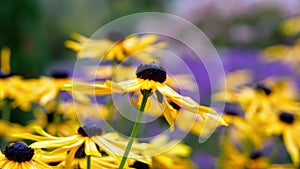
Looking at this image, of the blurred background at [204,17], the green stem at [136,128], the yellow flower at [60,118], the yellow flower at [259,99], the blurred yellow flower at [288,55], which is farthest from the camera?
the blurred background at [204,17]

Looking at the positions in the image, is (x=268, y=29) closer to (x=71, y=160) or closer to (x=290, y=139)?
(x=290, y=139)

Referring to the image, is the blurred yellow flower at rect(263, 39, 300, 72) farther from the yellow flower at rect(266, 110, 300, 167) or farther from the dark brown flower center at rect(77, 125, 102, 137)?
the dark brown flower center at rect(77, 125, 102, 137)

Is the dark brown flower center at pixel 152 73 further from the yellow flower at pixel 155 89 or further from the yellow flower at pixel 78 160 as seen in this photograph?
the yellow flower at pixel 78 160

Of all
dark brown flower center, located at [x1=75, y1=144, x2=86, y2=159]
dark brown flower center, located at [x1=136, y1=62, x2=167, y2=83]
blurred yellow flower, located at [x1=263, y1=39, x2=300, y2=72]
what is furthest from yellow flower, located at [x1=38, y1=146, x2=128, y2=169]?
Result: blurred yellow flower, located at [x1=263, y1=39, x2=300, y2=72]

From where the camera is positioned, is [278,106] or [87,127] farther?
[278,106]

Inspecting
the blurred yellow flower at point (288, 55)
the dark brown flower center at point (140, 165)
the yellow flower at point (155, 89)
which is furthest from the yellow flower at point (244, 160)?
the blurred yellow flower at point (288, 55)

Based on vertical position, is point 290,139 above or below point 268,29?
below

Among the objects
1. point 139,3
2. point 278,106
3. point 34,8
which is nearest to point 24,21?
point 34,8
